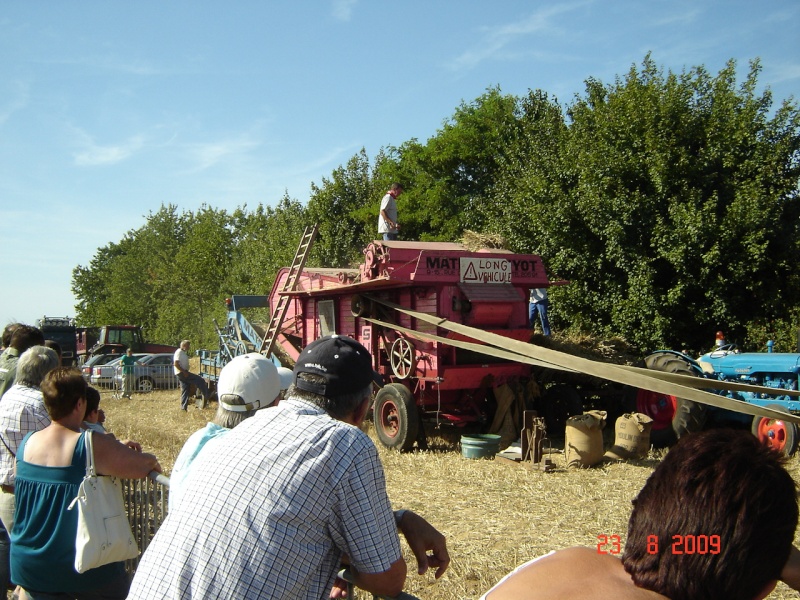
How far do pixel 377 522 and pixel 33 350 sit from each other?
3009mm

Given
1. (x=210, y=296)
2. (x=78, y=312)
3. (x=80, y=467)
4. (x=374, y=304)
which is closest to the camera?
(x=80, y=467)

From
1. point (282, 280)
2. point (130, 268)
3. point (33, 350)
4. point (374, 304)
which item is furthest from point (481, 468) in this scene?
point (130, 268)

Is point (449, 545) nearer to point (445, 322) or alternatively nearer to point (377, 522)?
point (445, 322)

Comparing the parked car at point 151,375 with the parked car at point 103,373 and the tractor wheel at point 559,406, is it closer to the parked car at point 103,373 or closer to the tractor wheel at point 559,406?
the parked car at point 103,373

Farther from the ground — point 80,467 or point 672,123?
point 672,123

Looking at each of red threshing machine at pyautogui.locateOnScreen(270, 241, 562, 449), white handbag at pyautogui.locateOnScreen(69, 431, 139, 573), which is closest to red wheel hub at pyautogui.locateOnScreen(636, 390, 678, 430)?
red threshing machine at pyautogui.locateOnScreen(270, 241, 562, 449)

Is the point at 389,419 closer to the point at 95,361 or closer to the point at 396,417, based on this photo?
the point at 396,417

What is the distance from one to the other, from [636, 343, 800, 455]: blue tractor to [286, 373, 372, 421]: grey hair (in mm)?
7608

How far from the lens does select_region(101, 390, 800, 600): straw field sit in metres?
4.89

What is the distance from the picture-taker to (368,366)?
2.29 metres

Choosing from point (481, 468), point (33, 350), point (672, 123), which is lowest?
point (481, 468)

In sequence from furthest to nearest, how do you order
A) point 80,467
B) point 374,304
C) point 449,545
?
point 374,304 → point 449,545 → point 80,467

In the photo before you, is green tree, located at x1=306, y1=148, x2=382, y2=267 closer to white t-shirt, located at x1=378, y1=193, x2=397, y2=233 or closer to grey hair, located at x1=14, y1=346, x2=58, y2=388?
white t-shirt, located at x1=378, y1=193, x2=397, y2=233

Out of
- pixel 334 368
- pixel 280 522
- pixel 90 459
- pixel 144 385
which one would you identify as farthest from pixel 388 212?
pixel 144 385
